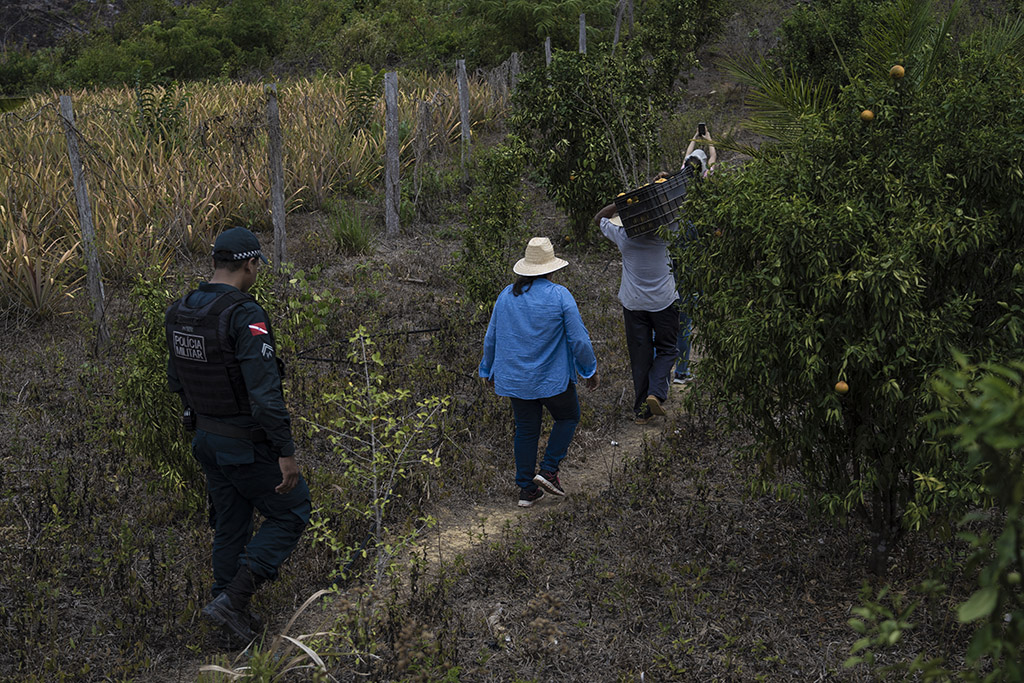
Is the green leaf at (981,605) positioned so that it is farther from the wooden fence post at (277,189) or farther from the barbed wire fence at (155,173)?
the wooden fence post at (277,189)

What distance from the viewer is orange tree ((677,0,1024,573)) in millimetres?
3826

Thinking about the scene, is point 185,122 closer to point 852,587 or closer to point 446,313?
point 446,313

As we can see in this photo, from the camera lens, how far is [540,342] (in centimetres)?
520

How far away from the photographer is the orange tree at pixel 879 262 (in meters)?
3.83

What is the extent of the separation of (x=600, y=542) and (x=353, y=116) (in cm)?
1036

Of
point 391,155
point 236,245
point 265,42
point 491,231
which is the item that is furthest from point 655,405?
point 265,42

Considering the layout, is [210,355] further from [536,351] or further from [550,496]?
[550,496]

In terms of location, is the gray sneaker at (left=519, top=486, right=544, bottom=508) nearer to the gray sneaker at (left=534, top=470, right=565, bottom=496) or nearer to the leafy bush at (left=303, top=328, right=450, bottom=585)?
the gray sneaker at (left=534, top=470, right=565, bottom=496)

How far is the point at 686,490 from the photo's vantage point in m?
5.60

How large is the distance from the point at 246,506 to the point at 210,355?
80 cm

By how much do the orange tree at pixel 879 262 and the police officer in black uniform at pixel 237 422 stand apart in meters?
2.08

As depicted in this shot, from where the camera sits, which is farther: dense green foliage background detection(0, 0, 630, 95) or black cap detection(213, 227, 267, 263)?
dense green foliage background detection(0, 0, 630, 95)

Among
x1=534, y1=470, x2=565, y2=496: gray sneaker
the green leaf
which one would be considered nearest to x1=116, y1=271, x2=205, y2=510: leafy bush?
x1=534, y1=470, x2=565, y2=496: gray sneaker

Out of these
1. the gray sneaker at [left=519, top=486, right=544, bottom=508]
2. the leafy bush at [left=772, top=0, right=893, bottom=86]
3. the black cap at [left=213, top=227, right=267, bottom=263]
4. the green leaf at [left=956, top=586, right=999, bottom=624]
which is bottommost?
the gray sneaker at [left=519, top=486, right=544, bottom=508]
